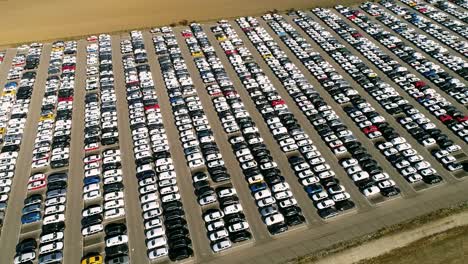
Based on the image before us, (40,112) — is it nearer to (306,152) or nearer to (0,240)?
(0,240)

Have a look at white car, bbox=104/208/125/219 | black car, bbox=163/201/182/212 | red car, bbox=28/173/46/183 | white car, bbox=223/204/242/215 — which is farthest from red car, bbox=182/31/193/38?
white car, bbox=223/204/242/215

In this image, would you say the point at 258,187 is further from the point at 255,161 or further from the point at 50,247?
the point at 50,247

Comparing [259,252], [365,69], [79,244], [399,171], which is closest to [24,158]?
[79,244]

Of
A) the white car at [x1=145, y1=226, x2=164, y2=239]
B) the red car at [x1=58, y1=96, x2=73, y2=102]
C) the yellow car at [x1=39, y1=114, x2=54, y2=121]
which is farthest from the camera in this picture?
the red car at [x1=58, y1=96, x2=73, y2=102]

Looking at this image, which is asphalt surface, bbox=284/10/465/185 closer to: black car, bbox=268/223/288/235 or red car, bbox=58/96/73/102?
black car, bbox=268/223/288/235

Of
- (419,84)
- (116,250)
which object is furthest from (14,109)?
(419,84)

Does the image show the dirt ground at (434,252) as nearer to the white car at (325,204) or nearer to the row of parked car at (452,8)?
the white car at (325,204)
